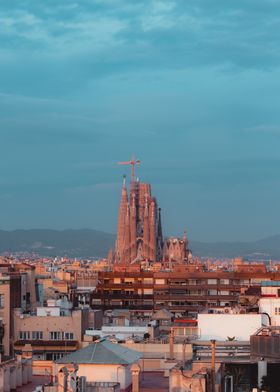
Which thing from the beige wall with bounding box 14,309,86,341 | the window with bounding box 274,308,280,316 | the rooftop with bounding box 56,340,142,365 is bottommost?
the rooftop with bounding box 56,340,142,365

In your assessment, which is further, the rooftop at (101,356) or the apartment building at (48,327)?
the apartment building at (48,327)

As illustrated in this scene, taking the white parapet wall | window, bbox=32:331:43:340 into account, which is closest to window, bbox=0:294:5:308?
window, bbox=32:331:43:340

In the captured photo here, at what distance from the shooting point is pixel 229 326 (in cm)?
7088

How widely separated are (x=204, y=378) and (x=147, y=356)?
22.6 metres

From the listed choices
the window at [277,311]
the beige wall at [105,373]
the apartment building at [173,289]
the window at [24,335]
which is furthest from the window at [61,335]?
the apartment building at [173,289]

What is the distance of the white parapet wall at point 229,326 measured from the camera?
70.3 m

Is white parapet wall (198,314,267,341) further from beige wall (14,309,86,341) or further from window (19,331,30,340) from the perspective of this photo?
window (19,331,30,340)

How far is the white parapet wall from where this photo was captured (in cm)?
7031

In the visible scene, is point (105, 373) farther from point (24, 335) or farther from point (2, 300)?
point (2, 300)

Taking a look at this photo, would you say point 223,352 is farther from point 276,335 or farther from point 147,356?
point 276,335

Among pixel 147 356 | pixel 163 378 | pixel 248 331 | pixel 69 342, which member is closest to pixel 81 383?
pixel 163 378

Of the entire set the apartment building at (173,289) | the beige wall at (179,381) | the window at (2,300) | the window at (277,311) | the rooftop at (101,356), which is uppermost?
the apartment building at (173,289)

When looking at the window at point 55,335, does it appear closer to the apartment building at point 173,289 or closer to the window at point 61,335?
the window at point 61,335

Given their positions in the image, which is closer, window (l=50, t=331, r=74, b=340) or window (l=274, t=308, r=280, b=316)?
window (l=274, t=308, r=280, b=316)
